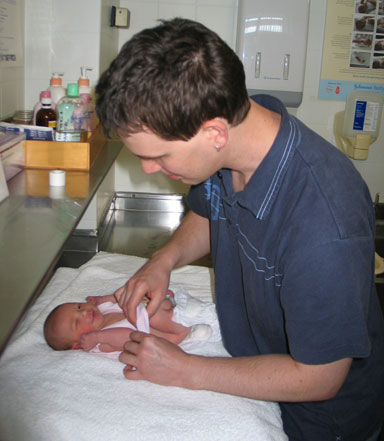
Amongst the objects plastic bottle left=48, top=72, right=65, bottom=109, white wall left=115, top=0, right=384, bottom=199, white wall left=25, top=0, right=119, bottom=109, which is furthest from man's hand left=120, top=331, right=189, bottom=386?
white wall left=115, top=0, right=384, bottom=199

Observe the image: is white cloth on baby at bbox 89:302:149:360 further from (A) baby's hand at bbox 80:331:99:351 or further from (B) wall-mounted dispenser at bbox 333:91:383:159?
(B) wall-mounted dispenser at bbox 333:91:383:159

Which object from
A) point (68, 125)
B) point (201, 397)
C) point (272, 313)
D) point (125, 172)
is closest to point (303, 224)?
point (272, 313)

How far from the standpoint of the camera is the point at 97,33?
210 cm

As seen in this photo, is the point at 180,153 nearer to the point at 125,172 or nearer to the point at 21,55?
the point at 21,55

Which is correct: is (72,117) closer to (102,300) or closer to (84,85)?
(84,85)

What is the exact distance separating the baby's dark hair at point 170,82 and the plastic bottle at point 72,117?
Answer: 3.11 feet

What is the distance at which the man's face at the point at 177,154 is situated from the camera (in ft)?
2.70

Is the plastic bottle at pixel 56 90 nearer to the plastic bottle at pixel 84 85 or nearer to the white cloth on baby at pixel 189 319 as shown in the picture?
the plastic bottle at pixel 84 85

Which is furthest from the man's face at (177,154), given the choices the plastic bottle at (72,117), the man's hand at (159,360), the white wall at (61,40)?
the white wall at (61,40)

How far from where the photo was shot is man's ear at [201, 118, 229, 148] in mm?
806

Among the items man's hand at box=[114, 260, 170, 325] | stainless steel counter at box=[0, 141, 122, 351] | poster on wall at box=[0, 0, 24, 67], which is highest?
poster on wall at box=[0, 0, 24, 67]

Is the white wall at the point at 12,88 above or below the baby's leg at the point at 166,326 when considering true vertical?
above

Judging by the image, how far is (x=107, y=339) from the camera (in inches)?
48.5

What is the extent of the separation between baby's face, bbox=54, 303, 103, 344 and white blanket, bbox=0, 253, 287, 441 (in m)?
0.07
